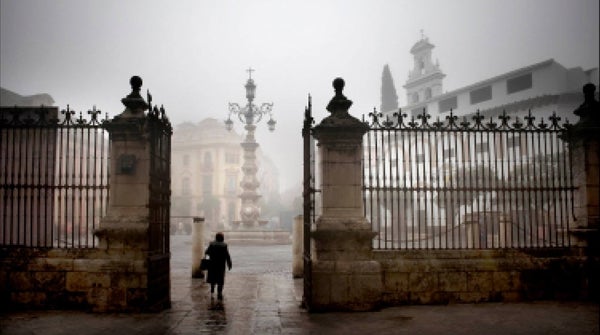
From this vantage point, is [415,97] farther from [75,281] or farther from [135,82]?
[75,281]

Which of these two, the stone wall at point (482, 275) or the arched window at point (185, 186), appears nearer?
the stone wall at point (482, 275)

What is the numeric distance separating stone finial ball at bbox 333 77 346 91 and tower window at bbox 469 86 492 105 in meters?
40.3

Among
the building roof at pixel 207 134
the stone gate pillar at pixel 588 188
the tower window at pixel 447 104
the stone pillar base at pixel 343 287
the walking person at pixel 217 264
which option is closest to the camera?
the stone pillar base at pixel 343 287

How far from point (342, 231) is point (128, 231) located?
366 cm

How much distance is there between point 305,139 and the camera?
28.3ft

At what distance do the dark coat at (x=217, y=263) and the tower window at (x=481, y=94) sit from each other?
40.9 meters

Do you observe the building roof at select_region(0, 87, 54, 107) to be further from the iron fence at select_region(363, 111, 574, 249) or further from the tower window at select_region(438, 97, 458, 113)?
the iron fence at select_region(363, 111, 574, 249)

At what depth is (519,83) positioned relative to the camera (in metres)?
42.1

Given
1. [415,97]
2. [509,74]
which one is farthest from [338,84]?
[415,97]

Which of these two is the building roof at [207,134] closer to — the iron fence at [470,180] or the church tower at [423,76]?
the church tower at [423,76]

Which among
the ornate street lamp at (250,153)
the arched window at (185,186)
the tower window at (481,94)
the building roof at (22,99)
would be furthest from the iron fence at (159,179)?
the arched window at (185,186)

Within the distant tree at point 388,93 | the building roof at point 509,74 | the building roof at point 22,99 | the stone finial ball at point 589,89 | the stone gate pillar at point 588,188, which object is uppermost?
the distant tree at point 388,93

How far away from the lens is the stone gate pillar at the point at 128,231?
7867mm

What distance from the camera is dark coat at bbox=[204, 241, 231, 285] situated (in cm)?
961
